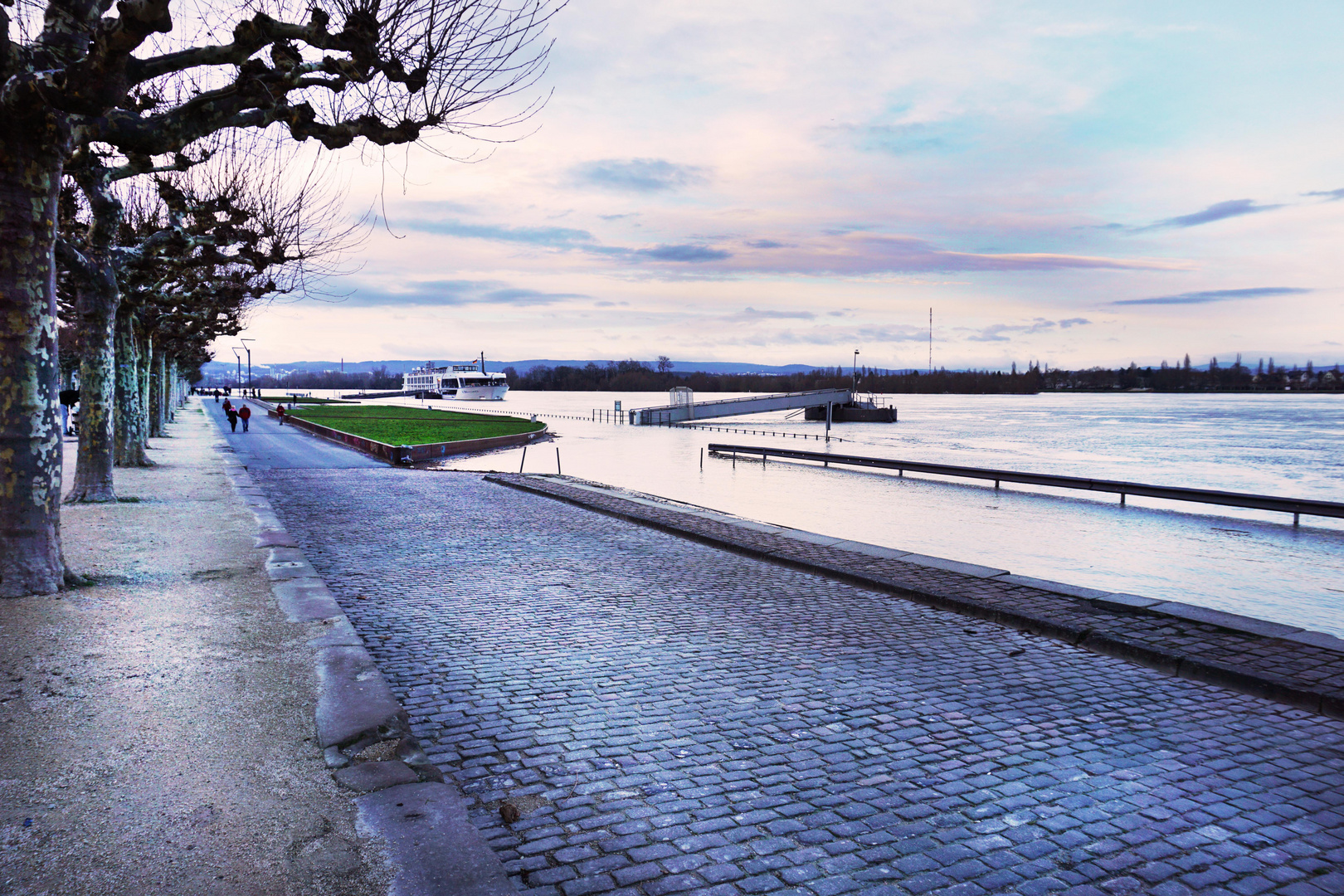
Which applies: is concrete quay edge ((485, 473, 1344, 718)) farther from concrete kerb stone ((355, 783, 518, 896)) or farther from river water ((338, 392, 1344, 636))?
concrete kerb stone ((355, 783, 518, 896))

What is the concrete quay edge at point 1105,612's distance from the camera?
5.70 meters

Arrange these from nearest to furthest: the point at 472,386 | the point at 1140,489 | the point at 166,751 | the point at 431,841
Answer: the point at 431,841, the point at 166,751, the point at 1140,489, the point at 472,386

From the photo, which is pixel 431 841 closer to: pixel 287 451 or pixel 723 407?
pixel 287 451

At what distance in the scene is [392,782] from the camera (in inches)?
158

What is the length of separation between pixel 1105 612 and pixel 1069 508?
52.8ft

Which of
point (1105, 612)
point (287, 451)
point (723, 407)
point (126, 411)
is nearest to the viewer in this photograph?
point (1105, 612)

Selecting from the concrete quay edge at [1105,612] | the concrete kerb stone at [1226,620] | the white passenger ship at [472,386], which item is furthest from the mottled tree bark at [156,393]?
the white passenger ship at [472,386]

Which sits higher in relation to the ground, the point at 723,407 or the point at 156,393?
the point at 156,393

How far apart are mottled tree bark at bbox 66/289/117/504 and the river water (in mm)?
12899

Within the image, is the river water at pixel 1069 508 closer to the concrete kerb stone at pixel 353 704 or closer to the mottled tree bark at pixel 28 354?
the concrete kerb stone at pixel 353 704

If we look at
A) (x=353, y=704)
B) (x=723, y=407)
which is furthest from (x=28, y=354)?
(x=723, y=407)

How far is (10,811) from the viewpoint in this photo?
359 cm

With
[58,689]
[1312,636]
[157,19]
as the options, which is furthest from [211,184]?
[1312,636]

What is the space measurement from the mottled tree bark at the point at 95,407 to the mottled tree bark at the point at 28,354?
7.11m
